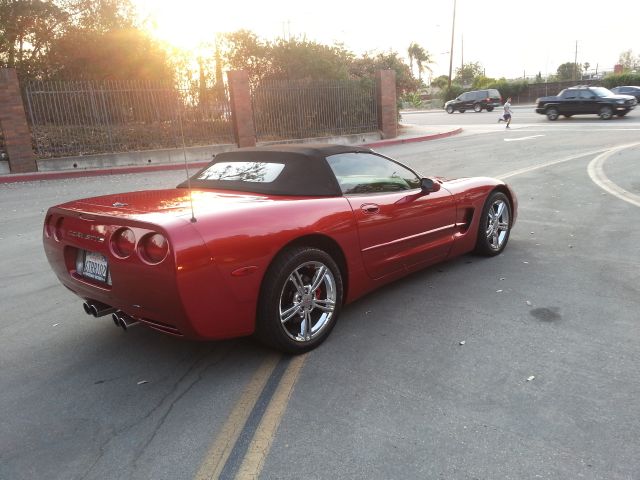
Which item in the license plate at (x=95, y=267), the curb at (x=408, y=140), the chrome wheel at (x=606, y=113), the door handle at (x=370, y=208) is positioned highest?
the door handle at (x=370, y=208)

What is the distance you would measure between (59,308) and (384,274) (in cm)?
275

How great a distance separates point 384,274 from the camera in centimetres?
411

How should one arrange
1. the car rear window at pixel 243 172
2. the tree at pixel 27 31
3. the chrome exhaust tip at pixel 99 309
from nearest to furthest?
1. the chrome exhaust tip at pixel 99 309
2. the car rear window at pixel 243 172
3. the tree at pixel 27 31

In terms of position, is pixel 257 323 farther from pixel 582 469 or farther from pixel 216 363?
pixel 582 469

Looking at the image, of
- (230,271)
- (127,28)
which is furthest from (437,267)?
(127,28)

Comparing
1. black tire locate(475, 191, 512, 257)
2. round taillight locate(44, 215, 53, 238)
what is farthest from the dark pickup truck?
round taillight locate(44, 215, 53, 238)

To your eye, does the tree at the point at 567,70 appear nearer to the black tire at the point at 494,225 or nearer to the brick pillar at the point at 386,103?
the brick pillar at the point at 386,103

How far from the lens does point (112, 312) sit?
11.0ft

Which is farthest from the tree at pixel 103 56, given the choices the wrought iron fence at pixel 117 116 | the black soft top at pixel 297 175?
the black soft top at pixel 297 175

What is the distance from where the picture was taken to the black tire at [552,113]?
2689 cm

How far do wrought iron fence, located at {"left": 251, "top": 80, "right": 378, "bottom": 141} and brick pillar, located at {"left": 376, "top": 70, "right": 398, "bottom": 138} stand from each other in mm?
249

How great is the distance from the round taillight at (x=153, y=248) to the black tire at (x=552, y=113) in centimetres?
2807

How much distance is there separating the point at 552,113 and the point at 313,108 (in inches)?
554

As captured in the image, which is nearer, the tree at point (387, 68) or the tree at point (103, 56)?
the tree at point (103, 56)
